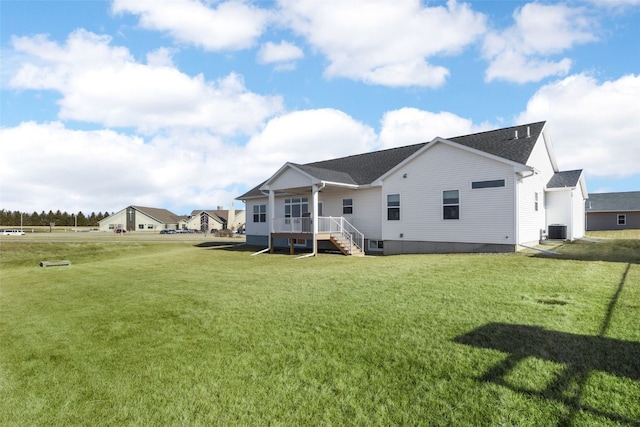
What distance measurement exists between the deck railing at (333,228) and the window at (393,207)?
6.10 ft

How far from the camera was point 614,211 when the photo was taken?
3453 cm

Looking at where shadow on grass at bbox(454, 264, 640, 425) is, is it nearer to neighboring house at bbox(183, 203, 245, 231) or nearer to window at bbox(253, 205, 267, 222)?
window at bbox(253, 205, 267, 222)

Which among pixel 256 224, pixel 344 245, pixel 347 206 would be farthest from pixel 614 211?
pixel 256 224

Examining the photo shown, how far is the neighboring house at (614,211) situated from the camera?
112ft

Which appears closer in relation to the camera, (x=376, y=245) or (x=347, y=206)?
(x=376, y=245)

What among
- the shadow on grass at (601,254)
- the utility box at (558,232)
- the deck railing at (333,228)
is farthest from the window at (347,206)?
the utility box at (558,232)

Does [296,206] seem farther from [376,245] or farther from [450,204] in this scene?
[450,204]

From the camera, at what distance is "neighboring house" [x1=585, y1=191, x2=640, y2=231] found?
3419 centimetres

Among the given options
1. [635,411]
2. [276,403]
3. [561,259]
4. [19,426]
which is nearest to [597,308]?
[635,411]

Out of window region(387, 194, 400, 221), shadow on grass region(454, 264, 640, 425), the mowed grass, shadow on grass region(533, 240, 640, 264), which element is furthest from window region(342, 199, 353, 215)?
shadow on grass region(454, 264, 640, 425)

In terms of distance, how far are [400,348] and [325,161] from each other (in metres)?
22.4

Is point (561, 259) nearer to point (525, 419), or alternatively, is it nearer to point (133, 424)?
point (525, 419)

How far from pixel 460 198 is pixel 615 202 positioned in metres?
30.2

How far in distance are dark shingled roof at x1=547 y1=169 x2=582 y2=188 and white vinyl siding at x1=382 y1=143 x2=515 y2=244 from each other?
20.5 ft
